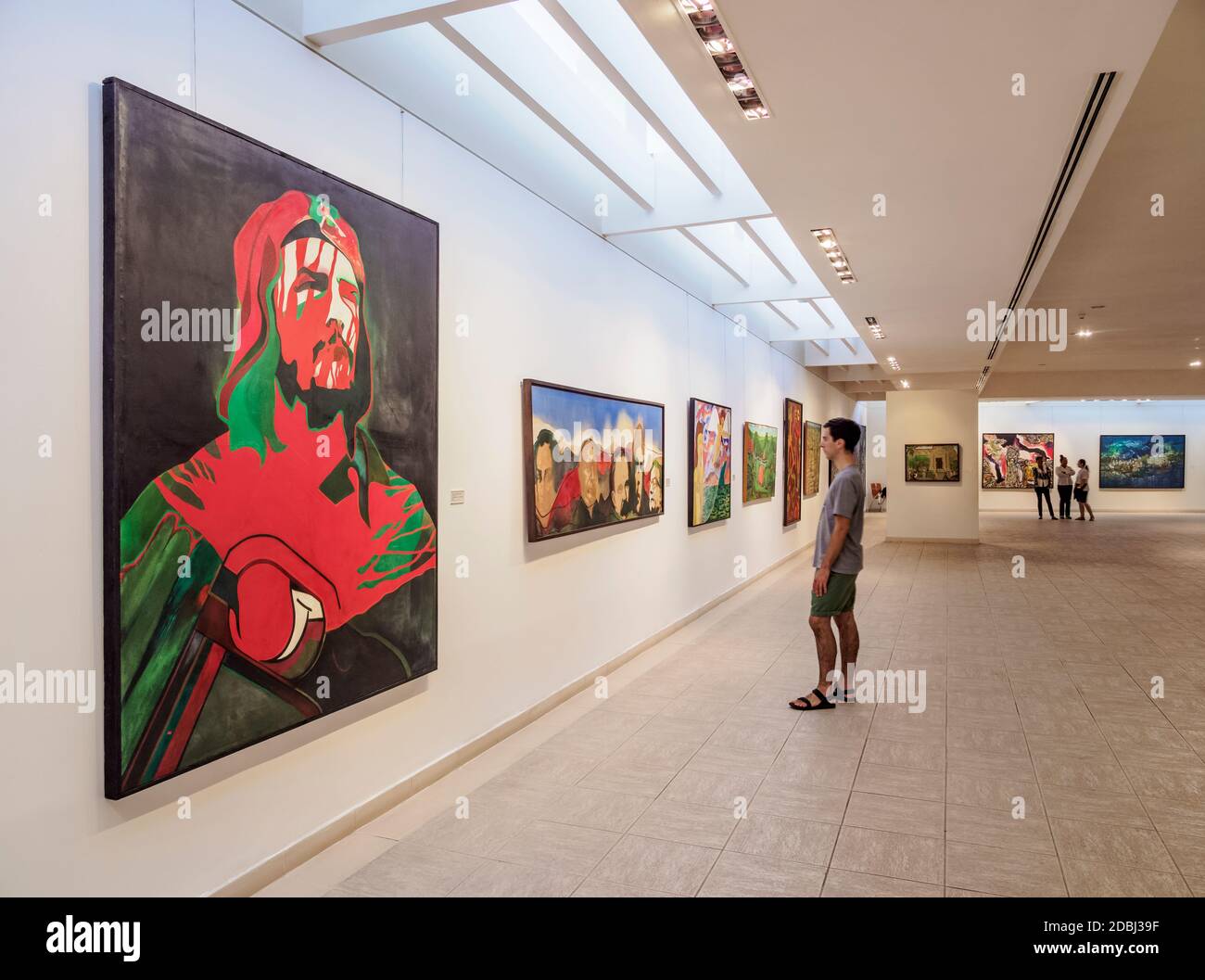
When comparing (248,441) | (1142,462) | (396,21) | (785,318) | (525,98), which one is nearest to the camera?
(248,441)

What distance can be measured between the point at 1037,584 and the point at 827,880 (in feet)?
33.8

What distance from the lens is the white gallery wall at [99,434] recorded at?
2557mm

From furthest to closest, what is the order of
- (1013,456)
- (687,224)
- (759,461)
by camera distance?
(1013,456)
(759,461)
(687,224)

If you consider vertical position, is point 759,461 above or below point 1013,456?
below

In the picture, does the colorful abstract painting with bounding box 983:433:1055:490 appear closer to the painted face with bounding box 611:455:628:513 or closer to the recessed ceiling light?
the recessed ceiling light

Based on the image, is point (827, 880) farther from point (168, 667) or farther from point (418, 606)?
point (168, 667)

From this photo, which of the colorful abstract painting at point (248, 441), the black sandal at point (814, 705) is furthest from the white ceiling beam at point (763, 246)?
the black sandal at point (814, 705)

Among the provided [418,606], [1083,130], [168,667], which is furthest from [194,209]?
[1083,130]

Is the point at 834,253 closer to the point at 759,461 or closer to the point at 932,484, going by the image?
the point at 759,461

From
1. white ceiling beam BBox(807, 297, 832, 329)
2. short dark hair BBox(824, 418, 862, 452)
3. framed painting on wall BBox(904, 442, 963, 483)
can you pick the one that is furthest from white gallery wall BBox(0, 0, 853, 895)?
framed painting on wall BBox(904, 442, 963, 483)

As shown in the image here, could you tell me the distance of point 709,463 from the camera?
985 cm

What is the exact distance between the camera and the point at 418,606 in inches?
170

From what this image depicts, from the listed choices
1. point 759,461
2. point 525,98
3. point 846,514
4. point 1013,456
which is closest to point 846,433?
point 846,514

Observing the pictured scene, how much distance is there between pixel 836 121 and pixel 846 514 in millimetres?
2703
